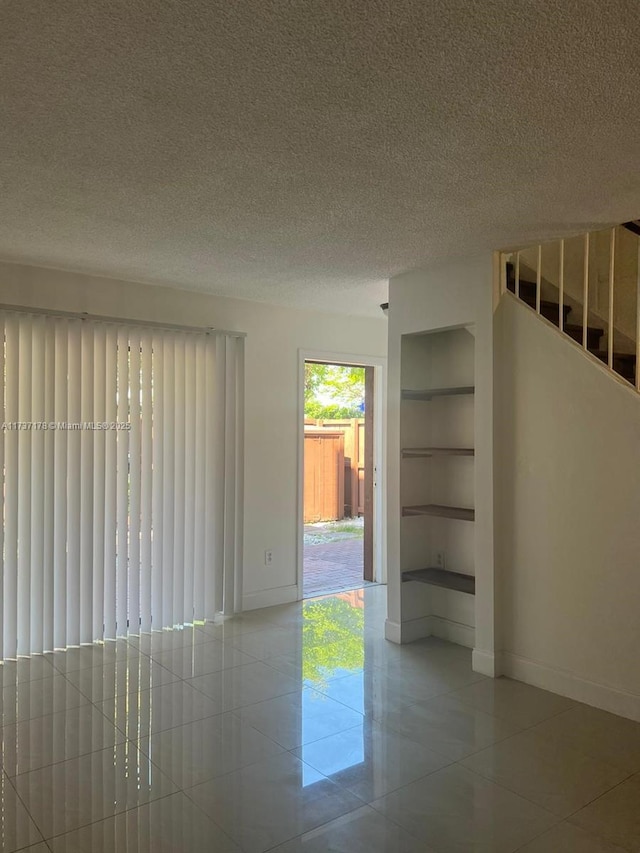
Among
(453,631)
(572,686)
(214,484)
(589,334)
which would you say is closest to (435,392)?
→ (589,334)

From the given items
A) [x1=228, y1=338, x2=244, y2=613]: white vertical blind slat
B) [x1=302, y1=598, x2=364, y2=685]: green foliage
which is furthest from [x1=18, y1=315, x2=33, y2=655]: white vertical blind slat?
[x1=302, y1=598, x2=364, y2=685]: green foliage

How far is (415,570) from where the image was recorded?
436cm

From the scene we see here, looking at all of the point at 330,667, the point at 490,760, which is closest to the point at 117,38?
the point at 490,760

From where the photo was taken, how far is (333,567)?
6.71m

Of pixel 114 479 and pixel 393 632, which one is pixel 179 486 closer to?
pixel 114 479

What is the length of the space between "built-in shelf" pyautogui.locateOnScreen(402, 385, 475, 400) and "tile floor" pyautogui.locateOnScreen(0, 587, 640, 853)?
5.63 ft

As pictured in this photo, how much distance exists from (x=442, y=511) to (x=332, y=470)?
237 inches

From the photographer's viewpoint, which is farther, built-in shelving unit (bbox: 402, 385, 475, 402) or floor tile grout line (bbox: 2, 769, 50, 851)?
built-in shelving unit (bbox: 402, 385, 475, 402)

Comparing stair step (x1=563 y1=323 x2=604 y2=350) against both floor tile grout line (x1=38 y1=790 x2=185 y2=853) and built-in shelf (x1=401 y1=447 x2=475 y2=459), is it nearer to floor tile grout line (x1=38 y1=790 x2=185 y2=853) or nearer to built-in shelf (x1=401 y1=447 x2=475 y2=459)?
built-in shelf (x1=401 y1=447 x2=475 y2=459)

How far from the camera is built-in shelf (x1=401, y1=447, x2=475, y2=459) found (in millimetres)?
3959

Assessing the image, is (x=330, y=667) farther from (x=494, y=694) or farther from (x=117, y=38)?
(x=117, y=38)

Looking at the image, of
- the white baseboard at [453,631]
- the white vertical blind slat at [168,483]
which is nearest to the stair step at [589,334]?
the white baseboard at [453,631]

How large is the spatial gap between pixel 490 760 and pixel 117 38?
3000mm
